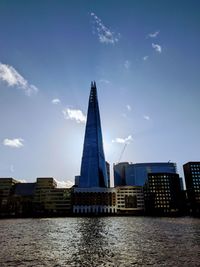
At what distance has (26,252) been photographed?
30.2 metres

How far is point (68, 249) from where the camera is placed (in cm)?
3253

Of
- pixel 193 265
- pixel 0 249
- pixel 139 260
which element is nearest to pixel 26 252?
pixel 0 249

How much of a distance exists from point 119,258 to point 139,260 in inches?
101

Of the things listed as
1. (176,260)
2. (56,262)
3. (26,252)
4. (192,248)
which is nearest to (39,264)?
(56,262)

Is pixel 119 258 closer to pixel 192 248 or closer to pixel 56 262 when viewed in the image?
pixel 56 262

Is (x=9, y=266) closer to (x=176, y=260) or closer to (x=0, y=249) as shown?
(x=0, y=249)

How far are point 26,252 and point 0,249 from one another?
16.2 ft

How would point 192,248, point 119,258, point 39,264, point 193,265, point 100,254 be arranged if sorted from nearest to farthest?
point 193,265, point 39,264, point 119,258, point 100,254, point 192,248

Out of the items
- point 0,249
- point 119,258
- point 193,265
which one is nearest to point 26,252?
point 0,249

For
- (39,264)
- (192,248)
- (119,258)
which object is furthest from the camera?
(192,248)

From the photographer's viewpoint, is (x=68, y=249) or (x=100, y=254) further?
(x=68, y=249)

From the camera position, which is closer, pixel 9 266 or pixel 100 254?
pixel 9 266

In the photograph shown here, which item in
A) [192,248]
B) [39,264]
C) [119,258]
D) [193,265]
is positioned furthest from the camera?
[192,248]

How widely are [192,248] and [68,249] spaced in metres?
17.3
